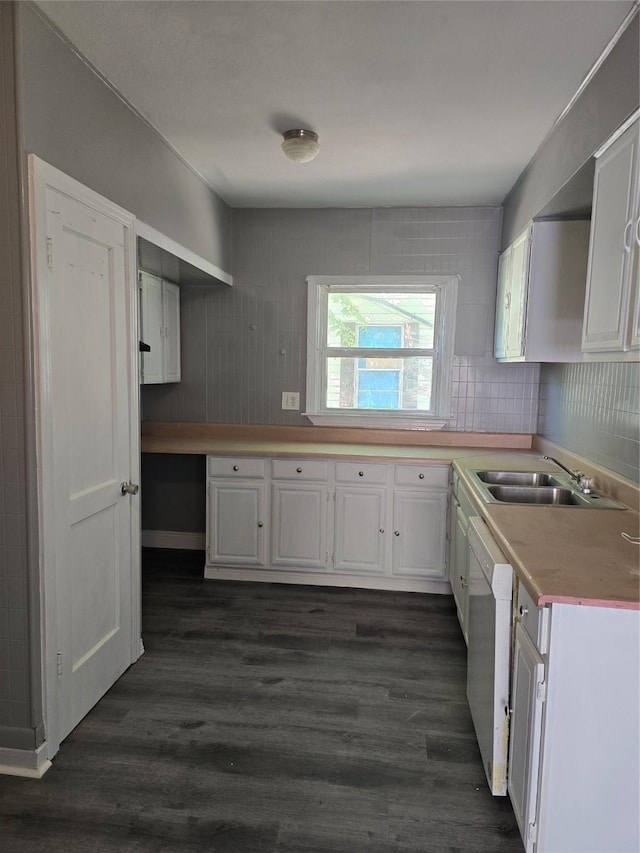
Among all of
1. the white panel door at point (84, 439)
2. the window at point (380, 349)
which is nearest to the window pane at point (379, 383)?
the window at point (380, 349)

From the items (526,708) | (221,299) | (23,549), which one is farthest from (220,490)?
(526,708)

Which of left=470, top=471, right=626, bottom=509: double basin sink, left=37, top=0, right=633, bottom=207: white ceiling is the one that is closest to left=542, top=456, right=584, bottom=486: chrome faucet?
left=470, top=471, right=626, bottom=509: double basin sink

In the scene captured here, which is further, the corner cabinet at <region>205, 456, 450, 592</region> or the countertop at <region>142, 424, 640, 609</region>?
the corner cabinet at <region>205, 456, 450, 592</region>

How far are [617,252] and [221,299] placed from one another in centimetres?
289

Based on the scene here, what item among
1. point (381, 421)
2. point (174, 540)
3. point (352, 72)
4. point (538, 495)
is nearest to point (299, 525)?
point (381, 421)

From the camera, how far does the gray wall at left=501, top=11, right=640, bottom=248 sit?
5.48ft

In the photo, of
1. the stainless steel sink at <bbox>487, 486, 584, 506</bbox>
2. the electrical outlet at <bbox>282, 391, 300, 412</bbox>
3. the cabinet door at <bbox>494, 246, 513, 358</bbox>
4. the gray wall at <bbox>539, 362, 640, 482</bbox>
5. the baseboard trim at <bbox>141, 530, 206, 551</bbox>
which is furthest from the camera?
the baseboard trim at <bbox>141, 530, 206, 551</bbox>

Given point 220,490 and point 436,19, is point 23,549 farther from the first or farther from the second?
point 436,19

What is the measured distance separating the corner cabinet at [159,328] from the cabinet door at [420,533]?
71.1 inches

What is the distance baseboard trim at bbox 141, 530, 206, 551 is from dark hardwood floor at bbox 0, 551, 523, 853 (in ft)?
3.81

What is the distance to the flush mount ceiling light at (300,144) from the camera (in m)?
2.54

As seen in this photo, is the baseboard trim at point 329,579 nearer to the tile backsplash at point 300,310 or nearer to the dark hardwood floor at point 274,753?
the dark hardwood floor at point 274,753

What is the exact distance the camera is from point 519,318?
9.46ft

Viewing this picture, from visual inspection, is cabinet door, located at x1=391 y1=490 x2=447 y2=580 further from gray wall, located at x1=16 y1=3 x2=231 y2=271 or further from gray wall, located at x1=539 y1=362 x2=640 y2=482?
gray wall, located at x1=16 y1=3 x2=231 y2=271
